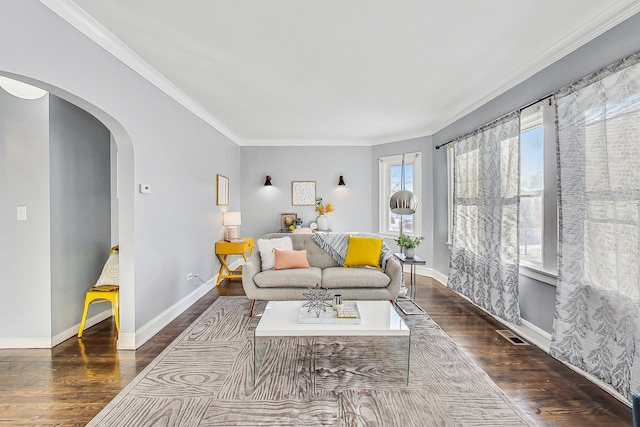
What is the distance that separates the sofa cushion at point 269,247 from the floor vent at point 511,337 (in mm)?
2488

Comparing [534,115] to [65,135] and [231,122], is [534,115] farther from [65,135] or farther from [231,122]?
[65,135]

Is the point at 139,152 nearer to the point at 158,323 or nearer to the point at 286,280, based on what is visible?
the point at 158,323

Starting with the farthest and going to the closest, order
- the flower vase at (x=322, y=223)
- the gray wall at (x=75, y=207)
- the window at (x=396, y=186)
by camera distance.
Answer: the flower vase at (x=322, y=223)
the window at (x=396, y=186)
the gray wall at (x=75, y=207)

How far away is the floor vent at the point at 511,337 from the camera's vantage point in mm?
2789

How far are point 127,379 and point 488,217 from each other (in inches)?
144

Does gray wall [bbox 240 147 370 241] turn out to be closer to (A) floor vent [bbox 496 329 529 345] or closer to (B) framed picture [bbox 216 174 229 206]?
(B) framed picture [bbox 216 174 229 206]

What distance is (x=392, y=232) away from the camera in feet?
19.1

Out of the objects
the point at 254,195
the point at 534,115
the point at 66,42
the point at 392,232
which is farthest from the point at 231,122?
the point at 534,115

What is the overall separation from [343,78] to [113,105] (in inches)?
83.2

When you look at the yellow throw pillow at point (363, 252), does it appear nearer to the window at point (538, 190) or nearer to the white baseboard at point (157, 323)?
the window at point (538, 190)

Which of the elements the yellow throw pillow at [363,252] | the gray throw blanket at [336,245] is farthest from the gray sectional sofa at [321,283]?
the gray throw blanket at [336,245]

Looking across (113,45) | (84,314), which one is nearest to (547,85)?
(113,45)

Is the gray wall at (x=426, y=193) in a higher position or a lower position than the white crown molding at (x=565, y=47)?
lower

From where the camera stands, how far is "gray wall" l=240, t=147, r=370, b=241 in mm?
6082
